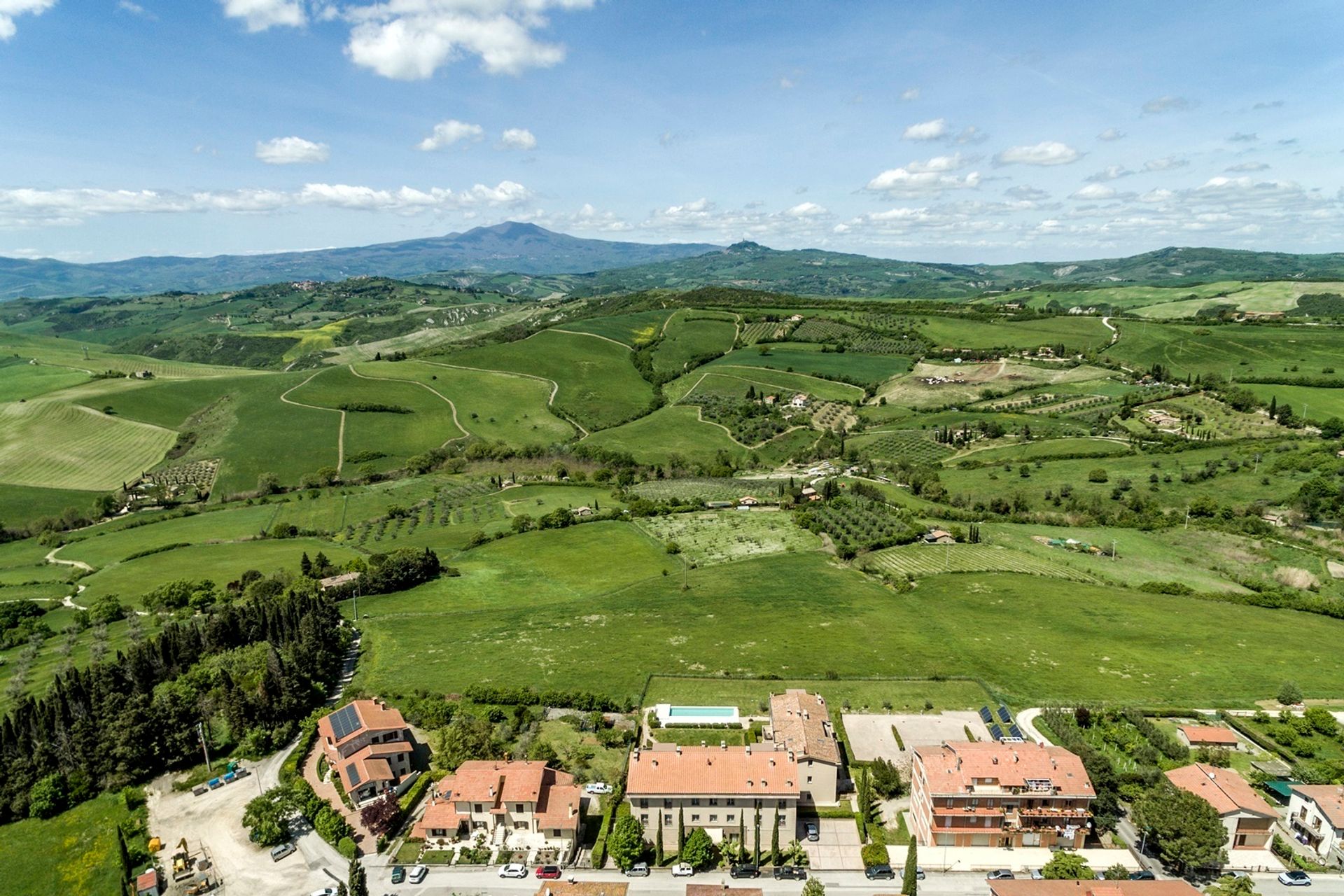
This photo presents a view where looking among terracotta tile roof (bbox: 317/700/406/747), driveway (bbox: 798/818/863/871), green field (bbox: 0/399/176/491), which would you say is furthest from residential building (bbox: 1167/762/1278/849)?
green field (bbox: 0/399/176/491)

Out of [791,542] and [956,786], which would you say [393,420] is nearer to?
[791,542]

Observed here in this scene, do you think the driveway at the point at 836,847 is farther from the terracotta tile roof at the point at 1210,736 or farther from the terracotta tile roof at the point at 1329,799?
the terracotta tile roof at the point at 1210,736

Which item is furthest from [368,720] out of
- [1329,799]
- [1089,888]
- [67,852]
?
[1329,799]

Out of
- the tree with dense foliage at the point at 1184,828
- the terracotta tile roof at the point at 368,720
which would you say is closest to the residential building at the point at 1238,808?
the tree with dense foliage at the point at 1184,828

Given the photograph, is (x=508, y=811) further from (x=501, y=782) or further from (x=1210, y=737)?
(x=1210, y=737)

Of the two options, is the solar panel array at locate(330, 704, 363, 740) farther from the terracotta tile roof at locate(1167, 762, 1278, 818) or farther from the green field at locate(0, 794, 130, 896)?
the terracotta tile roof at locate(1167, 762, 1278, 818)

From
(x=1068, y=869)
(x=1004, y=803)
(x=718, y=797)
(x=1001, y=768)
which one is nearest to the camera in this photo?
Answer: (x=1068, y=869)

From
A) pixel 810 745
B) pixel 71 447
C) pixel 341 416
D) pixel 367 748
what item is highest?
pixel 341 416
